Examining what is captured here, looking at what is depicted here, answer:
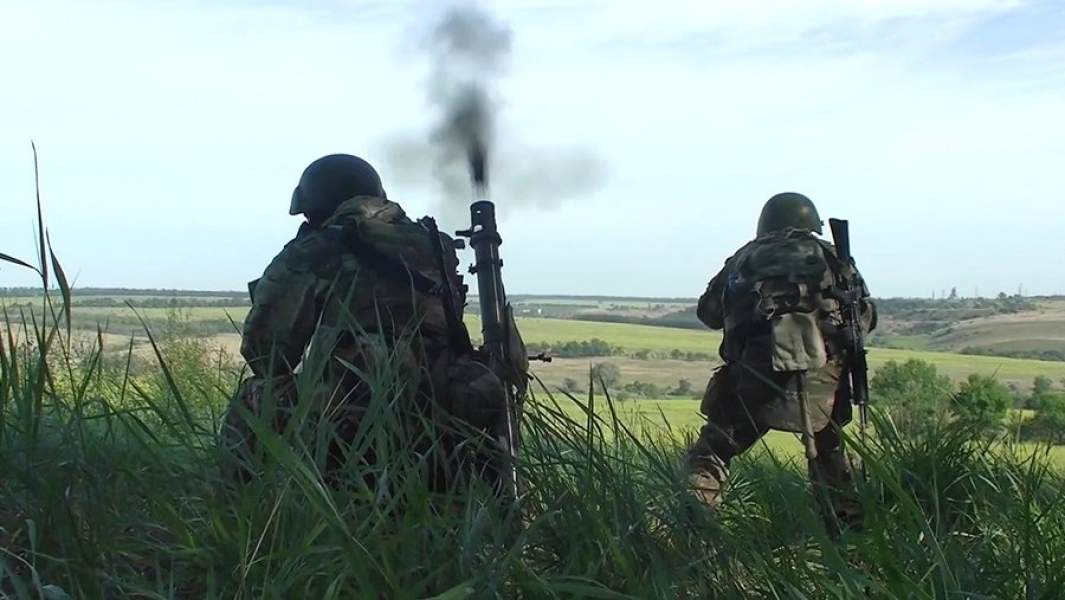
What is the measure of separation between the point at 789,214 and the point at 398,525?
13.6 feet

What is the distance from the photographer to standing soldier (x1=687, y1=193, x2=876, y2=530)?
5.33 m

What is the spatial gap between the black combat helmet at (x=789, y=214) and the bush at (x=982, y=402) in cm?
188

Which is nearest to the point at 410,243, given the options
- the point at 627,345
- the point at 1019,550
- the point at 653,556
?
the point at 653,556

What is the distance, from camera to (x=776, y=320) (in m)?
5.39

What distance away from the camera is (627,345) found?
25.1 ft

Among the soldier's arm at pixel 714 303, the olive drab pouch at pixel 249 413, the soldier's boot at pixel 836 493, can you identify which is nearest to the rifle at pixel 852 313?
the soldier's arm at pixel 714 303

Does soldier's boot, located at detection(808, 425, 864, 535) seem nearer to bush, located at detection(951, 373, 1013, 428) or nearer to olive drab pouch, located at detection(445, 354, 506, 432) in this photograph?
bush, located at detection(951, 373, 1013, 428)

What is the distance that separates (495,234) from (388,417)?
139 cm

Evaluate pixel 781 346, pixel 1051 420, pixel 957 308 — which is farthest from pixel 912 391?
pixel 957 308

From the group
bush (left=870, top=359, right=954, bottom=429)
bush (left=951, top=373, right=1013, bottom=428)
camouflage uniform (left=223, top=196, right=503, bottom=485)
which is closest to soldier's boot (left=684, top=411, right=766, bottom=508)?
bush (left=870, top=359, right=954, bottom=429)

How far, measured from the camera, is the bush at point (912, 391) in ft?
12.0

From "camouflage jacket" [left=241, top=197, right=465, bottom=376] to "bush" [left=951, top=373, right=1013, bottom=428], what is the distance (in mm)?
1734

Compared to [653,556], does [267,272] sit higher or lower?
higher

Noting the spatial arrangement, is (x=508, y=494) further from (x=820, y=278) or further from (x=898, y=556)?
(x=820, y=278)
